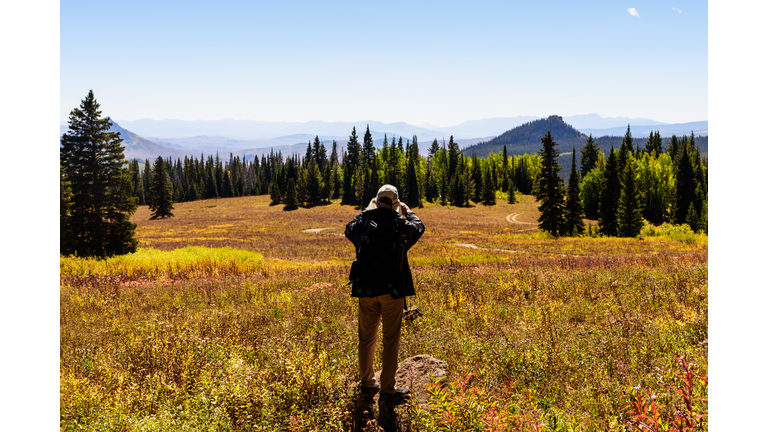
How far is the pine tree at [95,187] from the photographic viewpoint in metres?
22.1

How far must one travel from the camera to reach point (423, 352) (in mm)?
6027

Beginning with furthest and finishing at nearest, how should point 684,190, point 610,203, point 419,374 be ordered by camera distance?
1. point 684,190
2. point 610,203
3. point 419,374

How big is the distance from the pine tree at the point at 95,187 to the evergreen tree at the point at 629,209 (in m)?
47.9

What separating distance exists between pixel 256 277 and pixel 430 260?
9330mm

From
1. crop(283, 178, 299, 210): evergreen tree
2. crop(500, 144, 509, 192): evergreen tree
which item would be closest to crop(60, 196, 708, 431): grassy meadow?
crop(283, 178, 299, 210): evergreen tree

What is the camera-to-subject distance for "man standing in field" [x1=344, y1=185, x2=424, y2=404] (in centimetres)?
429

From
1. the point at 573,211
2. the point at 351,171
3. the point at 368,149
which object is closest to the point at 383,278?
the point at 573,211

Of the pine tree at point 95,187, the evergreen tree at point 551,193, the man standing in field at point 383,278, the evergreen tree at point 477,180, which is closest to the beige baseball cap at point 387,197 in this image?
the man standing in field at point 383,278

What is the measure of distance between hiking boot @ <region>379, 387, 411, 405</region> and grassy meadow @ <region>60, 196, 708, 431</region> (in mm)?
291

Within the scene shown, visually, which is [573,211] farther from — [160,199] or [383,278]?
[160,199]

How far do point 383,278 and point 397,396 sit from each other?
1.39 meters

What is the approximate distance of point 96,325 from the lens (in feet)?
25.0

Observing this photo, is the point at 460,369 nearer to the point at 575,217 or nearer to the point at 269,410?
the point at 269,410

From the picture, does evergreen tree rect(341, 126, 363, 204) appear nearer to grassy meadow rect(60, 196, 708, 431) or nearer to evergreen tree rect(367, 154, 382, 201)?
evergreen tree rect(367, 154, 382, 201)
